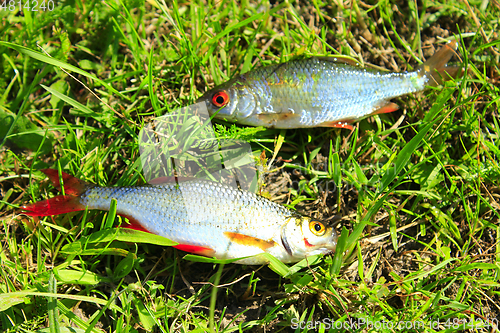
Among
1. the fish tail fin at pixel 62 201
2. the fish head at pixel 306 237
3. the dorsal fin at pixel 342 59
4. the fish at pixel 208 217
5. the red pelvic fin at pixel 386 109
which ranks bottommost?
the fish head at pixel 306 237

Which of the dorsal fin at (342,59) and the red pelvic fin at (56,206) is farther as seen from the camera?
the dorsal fin at (342,59)

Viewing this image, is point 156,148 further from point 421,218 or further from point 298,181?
point 421,218

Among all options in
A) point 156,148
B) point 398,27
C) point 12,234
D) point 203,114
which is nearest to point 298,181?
point 203,114

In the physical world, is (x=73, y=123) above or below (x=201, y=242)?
above

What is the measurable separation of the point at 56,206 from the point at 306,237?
2549 millimetres

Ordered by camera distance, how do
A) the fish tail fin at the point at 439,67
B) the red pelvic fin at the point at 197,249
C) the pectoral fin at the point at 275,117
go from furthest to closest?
the fish tail fin at the point at 439,67, the pectoral fin at the point at 275,117, the red pelvic fin at the point at 197,249

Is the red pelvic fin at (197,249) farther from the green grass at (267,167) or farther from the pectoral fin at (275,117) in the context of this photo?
the pectoral fin at (275,117)

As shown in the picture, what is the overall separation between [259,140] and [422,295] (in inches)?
96.3

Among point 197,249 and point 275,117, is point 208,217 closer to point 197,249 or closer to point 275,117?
point 197,249

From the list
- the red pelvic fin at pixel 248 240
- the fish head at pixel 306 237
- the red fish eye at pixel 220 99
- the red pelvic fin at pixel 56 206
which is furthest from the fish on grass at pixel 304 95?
the red pelvic fin at pixel 56 206

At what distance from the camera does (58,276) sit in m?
3.03

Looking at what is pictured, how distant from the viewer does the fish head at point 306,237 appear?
3.08 meters

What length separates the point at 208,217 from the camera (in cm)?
301

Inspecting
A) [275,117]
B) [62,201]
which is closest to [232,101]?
[275,117]
